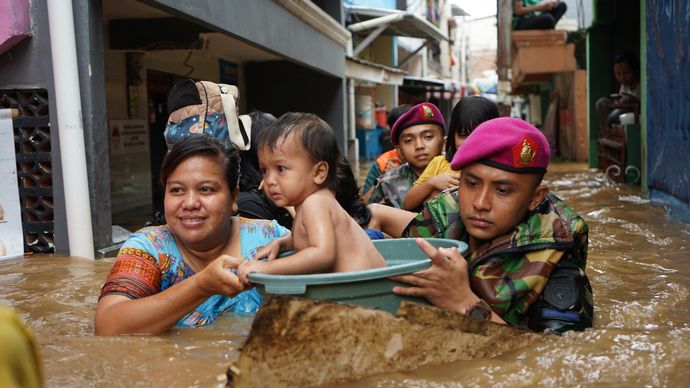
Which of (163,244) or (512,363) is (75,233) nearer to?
(163,244)

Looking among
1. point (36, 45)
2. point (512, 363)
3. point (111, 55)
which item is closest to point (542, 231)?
point (512, 363)

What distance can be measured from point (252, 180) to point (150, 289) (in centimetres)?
124

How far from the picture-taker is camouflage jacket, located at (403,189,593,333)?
270 cm

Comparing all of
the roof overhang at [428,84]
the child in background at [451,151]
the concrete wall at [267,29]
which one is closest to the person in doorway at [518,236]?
the child in background at [451,151]

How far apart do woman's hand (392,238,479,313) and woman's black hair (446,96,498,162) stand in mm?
1878

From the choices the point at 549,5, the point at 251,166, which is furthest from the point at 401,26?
the point at 251,166

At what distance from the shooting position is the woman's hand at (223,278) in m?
2.45

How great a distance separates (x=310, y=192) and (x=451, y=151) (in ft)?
6.15

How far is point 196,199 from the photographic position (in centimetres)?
288

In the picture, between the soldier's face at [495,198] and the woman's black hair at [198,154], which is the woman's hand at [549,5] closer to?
the soldier's face at [495,198]

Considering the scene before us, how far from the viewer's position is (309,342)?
7.40 ft

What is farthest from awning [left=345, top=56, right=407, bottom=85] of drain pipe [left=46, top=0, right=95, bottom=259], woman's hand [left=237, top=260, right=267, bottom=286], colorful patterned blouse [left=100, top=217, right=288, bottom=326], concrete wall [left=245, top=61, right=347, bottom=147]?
woman's hand [left=237, top=260, right=267, bottom=286]

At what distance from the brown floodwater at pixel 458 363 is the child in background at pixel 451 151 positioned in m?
1.01

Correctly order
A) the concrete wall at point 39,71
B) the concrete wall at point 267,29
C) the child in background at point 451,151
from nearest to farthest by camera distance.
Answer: the child in background at point 451,151, the concrete wall at point 39,71, the concrete wall at point 267,29
